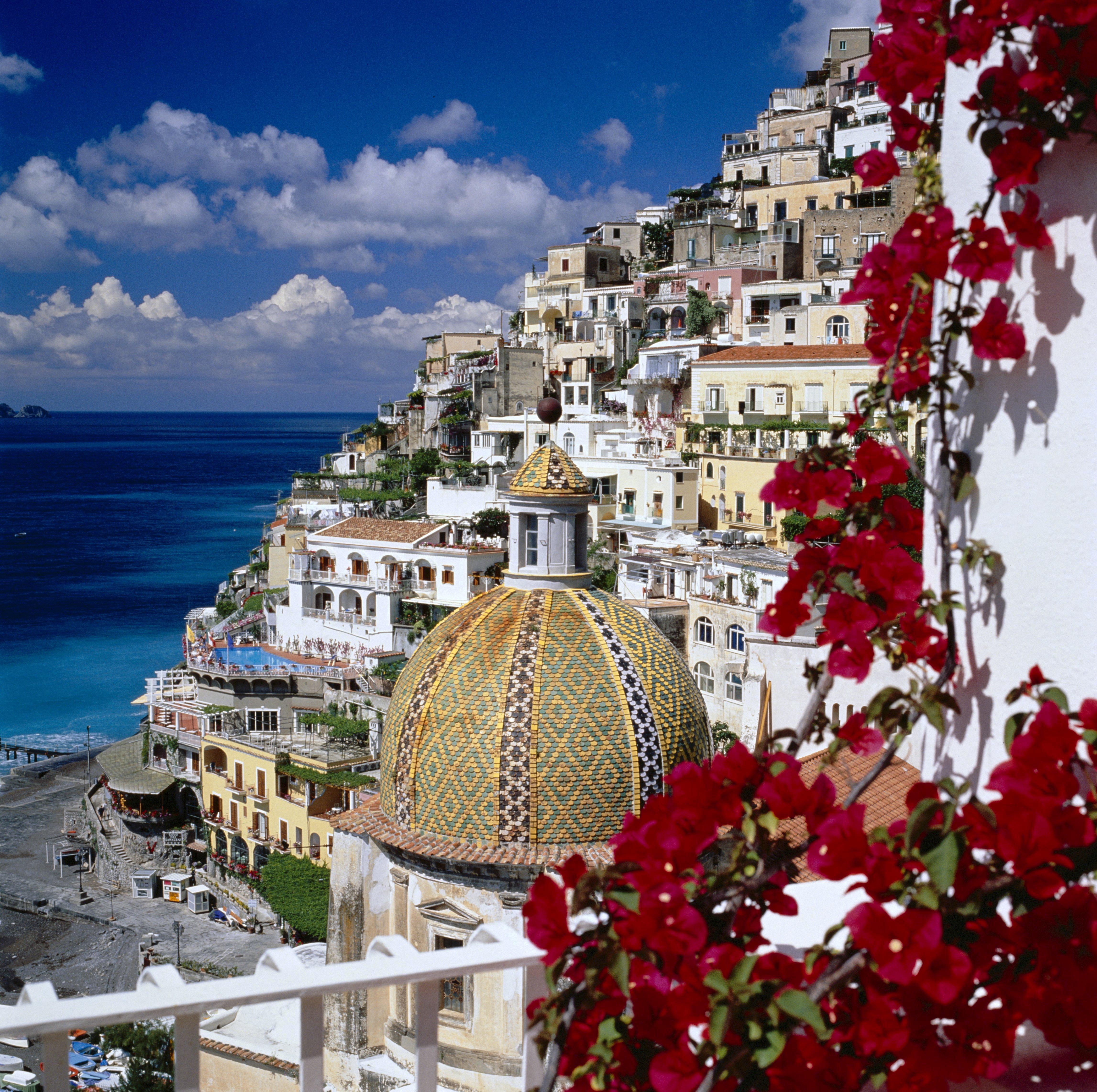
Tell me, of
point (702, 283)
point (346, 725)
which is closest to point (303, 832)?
point (346, 725)

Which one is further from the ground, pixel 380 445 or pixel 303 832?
pixel 380 445

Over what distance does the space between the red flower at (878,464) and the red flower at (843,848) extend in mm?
874

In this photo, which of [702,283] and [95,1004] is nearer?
[95,1004]

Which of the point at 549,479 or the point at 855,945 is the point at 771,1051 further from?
the point at 549,479

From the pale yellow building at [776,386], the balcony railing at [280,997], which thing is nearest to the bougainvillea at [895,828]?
the balcony railing at [280,997]

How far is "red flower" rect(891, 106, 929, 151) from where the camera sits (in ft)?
10.4

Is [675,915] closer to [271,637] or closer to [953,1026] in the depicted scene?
[953,1026]

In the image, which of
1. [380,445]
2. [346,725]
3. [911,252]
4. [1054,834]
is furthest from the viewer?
[380,445]

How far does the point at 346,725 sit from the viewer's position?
33.7m

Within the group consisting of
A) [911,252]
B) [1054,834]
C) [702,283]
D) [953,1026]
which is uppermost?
[702,283]

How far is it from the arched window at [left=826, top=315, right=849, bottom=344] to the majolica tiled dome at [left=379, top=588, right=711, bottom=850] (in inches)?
1143

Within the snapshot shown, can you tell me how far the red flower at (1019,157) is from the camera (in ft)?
8.02

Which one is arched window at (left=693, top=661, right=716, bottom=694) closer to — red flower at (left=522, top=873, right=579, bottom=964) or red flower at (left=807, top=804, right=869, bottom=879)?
red flower at (left=522, top=873, right=579, bottom=964)

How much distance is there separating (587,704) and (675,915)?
11.7 m
